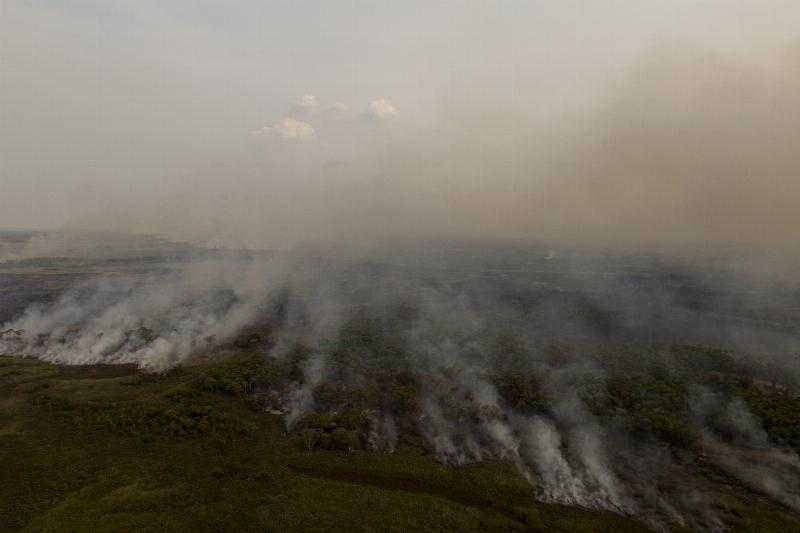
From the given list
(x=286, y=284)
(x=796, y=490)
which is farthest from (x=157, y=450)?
(x=286, y=284)

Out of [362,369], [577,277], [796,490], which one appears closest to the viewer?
[796,490]

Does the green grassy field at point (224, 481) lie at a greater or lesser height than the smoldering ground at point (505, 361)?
lesser

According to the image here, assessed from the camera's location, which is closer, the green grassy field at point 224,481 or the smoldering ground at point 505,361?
the green grassy field at point 224,481

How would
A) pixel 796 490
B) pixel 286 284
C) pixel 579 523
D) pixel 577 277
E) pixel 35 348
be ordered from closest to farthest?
pixel 579 523 → pixel 796 490 → pixel 35 348 → pixel 286 284 → pixel 577 277

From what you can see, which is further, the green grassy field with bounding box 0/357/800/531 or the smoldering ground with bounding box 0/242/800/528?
the smoldering ground with bounding box 0/242/800/528

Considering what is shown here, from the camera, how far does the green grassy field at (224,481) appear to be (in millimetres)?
45031

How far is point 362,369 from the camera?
272 feet

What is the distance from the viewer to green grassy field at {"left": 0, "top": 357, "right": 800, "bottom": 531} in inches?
1773

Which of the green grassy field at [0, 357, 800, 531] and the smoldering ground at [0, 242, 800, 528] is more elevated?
the smoldering ground at [0, 242, 800, 528]

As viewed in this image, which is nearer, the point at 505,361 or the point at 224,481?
the point at 224,481

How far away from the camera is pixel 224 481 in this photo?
50.6 metres

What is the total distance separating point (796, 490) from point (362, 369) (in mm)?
63419

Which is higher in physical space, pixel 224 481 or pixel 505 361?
pixel 505 361

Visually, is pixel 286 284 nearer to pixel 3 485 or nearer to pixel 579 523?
pixel 3 485
